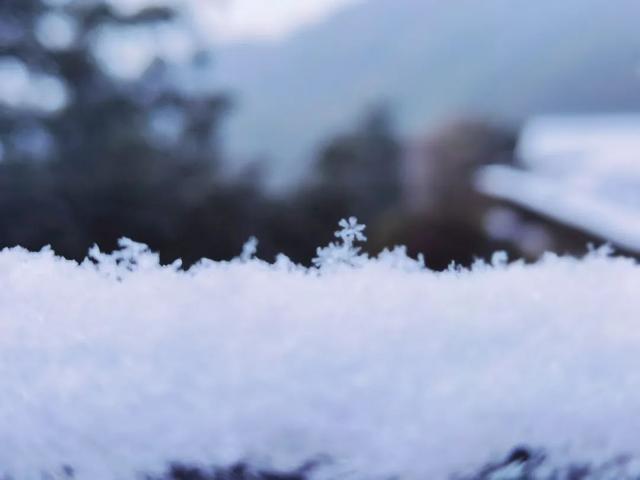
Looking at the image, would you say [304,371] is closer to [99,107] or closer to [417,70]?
[417,70]

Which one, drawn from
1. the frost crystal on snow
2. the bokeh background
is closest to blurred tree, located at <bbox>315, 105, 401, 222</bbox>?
the bokeh background

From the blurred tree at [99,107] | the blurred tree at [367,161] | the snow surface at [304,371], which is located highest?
the blurred tree at [99,107]

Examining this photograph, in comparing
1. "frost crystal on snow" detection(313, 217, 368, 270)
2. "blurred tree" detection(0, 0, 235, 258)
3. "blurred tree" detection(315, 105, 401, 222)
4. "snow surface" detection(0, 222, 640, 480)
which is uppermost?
"blurred tree" detection(0, 0, 235, 258)

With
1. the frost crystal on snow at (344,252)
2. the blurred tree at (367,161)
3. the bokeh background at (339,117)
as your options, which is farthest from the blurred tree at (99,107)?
the frost crystal on snow at (344,252)

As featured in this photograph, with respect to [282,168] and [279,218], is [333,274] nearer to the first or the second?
[279,218]

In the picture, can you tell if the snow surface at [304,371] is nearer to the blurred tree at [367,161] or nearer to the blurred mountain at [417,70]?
the blurred tree at [367,161]

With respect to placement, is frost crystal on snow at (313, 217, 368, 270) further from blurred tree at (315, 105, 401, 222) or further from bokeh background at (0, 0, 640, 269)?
blurred tree at (315, 105, 401, 222)

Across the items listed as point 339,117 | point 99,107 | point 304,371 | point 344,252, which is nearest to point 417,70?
point 339,117

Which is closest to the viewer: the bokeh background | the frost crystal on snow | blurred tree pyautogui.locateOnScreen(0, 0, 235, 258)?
the frost crystal on snow

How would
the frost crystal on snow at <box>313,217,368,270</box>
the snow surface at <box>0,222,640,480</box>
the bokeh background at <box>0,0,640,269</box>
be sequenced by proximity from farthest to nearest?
the bokeh background at <box>0,0,640,269</box>
the frost crystal on snow at <box>313,217,368,270</box>
the snow surface at <box>0,222,640,480</box>
